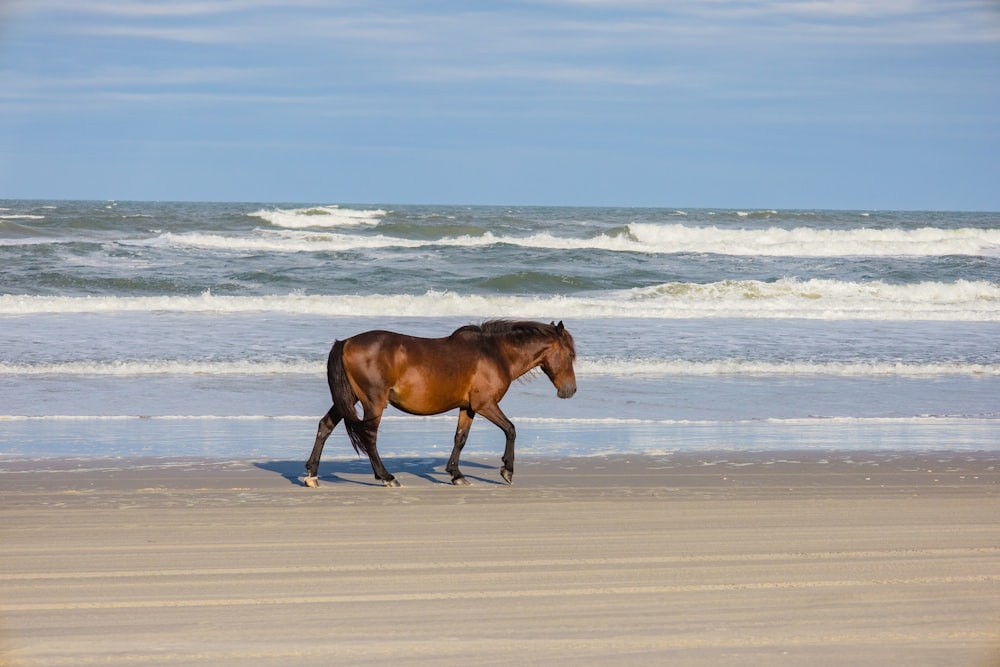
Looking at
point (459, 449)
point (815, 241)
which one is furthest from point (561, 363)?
point (815, 241)

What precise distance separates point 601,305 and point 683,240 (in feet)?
91.9

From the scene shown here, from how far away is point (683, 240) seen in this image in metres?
47.4

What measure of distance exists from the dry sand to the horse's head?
2.01 ft

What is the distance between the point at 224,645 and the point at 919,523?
151 inches

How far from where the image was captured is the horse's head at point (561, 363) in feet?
23.9

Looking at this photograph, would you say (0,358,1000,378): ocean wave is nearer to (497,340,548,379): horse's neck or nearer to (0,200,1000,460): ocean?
(0,200,1000,460): ocean

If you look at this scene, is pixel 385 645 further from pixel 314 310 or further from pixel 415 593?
pixel 314 310

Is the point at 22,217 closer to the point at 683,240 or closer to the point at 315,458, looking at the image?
the point at 683,240

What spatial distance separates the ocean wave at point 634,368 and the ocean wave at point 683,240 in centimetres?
2109

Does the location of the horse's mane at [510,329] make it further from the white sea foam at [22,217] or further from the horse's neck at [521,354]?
the white sea foam at [22,217]

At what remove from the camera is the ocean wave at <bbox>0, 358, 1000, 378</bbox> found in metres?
12.4

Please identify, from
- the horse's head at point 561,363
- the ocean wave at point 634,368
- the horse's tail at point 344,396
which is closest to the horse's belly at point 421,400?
the horse's tail at point 344,396

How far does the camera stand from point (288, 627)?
402 cm

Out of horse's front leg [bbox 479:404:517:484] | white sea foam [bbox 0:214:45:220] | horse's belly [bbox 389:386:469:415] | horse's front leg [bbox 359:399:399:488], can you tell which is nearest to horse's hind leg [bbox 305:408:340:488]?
horse's front leg [bbox 359:399:399:488]
